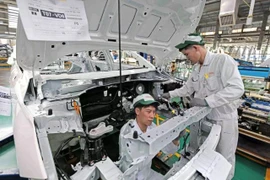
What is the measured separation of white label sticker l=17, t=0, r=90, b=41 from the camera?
78cm

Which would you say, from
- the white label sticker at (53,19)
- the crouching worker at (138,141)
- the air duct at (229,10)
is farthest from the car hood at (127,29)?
the air duct at (229,10)

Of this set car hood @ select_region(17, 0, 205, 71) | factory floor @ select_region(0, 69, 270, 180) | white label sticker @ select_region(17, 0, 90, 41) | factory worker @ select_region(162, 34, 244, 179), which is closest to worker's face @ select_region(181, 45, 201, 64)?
factory worker @ select_region(162, 34, 244, 179)

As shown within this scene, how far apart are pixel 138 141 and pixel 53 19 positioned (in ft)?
2.78

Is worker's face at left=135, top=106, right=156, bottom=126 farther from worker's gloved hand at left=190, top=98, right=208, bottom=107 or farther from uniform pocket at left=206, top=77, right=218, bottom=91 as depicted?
uniform pocket at left=206, top=77, right=218, bottom=91

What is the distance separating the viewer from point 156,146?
0.94 metres

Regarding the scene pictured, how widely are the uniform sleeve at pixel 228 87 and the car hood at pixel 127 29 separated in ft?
2.04

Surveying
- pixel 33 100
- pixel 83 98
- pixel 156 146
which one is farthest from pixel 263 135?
pixel 33 100

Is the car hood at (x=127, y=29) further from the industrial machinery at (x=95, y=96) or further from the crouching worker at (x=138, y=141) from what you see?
the crouching worker at (x=138, y=141)

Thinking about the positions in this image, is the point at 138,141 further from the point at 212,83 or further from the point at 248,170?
the point at 248,170

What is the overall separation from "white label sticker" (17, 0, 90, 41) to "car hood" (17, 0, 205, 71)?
182mm

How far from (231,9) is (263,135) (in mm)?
2437

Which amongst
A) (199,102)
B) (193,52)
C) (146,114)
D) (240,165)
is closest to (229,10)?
(193,52)

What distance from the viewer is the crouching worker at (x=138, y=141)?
3.12 feet

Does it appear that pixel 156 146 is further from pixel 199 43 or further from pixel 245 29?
pixel 245 29
